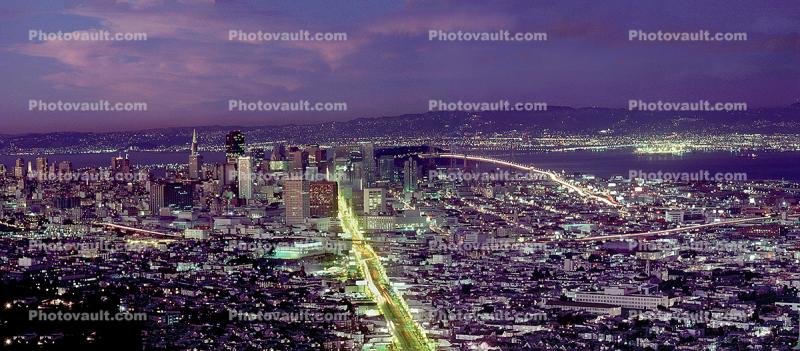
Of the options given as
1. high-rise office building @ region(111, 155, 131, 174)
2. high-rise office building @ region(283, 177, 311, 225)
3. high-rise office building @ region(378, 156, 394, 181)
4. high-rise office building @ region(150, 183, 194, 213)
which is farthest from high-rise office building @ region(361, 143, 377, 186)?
high-rise office building @ region(111, 155, 131, 174)

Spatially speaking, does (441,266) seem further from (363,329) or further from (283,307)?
(363,329)

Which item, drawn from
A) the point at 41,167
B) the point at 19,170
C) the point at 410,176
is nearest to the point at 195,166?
the point at 41,167

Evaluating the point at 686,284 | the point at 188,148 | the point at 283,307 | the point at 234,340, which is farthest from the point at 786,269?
the point at 188,148

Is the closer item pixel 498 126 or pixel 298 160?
pixel 298 160

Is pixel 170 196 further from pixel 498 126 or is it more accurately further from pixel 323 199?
pixel 498 126

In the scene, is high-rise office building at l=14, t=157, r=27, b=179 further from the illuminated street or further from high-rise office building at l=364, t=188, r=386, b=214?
the illuminated street
